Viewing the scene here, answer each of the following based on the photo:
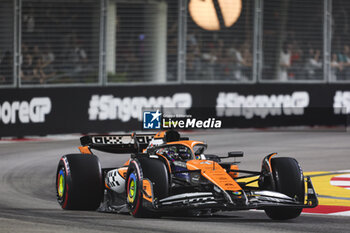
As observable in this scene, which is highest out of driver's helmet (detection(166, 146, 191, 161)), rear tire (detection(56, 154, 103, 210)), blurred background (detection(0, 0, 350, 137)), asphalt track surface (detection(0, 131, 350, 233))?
blurred background (detection(0, 0, 350, 137))

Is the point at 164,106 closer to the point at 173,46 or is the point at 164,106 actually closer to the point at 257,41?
the point at 173,46

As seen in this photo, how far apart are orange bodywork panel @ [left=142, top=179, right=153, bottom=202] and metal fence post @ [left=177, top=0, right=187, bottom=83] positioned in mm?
12846

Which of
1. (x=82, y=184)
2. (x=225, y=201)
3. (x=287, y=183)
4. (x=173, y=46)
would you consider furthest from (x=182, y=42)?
(x=225, y=201)

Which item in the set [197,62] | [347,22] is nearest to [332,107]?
[347,22]

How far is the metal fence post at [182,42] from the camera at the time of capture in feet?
71.6

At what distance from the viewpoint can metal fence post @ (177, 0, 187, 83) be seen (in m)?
21.8

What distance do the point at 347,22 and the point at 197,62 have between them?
15.7ft

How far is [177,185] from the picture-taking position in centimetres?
991

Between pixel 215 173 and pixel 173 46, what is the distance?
41.5 feet

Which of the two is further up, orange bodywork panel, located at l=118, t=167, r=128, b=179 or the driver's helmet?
the driver's helmet

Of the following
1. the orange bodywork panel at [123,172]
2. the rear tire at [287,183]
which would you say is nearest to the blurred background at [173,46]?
the orange bodywork panel at [123,172]

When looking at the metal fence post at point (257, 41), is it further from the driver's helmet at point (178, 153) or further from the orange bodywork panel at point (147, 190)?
the orange bodywork panel at point (147, 190)

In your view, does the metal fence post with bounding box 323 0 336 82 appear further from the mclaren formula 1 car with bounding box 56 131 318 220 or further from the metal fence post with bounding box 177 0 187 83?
the mclaren formula 1 car with bounding box 56 131 318 220

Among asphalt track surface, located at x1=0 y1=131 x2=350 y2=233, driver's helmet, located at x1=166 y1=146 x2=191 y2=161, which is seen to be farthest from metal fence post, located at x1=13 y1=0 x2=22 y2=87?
driver's helmet, located at x1=166 y1=146 x2=191 y2=161
